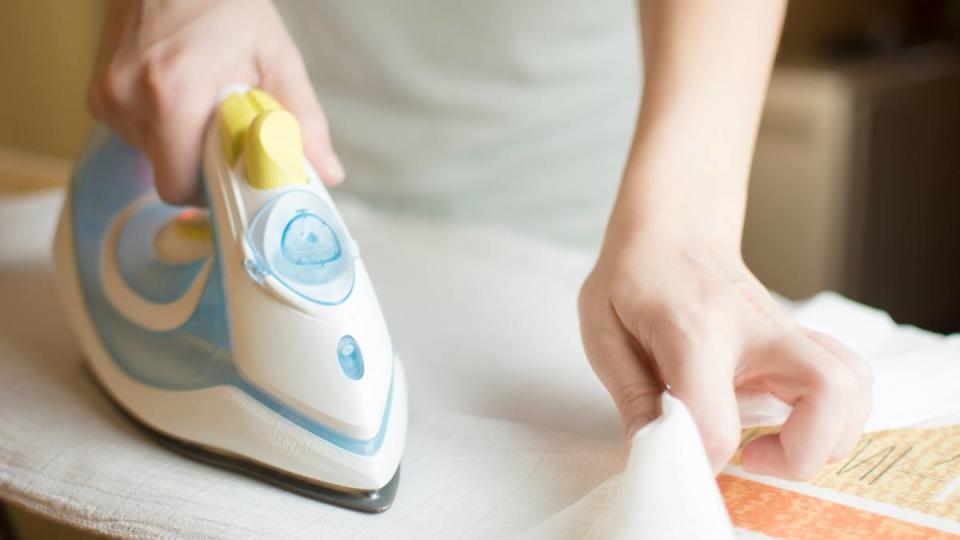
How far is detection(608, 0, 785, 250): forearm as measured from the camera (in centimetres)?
65

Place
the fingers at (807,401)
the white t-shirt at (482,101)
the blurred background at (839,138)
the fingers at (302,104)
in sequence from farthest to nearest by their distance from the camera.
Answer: the blurred background at (839,138), the white t-shirt at (482,101), the fingers at (302,104), the fingers at (807,401)

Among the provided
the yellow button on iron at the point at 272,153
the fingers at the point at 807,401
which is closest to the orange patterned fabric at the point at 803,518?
the fingers at the point at 807,401

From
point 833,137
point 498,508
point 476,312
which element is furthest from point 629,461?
point 833,137

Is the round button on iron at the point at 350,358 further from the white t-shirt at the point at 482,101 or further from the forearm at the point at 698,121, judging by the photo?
the white t-shirt at the point at 482,101

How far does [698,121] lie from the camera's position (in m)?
0.67

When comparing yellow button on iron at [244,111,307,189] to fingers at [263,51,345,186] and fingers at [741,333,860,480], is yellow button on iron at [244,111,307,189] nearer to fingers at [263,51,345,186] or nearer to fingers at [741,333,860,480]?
fingers at [263,51,345,186]

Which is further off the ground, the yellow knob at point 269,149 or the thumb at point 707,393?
the yellow knob at point 269,149

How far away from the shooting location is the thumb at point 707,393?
0.56 metres

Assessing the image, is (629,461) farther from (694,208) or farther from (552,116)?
(552,116)

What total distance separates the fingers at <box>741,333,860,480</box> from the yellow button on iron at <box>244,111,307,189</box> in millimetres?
302

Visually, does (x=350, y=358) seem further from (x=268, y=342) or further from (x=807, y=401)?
(x=807, y=401)

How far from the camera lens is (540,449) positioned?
0.66 metres

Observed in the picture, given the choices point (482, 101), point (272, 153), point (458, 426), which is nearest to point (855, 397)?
point (458, 426)

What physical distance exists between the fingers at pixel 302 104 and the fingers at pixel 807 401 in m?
0.34
